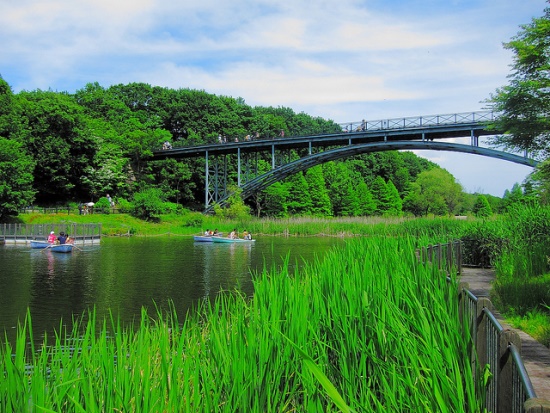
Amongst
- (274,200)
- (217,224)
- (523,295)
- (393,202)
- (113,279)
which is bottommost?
(113,279)

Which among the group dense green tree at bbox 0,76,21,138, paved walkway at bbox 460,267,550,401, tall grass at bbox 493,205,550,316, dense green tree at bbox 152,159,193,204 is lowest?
paved walkway at bbox 460,267,550,401

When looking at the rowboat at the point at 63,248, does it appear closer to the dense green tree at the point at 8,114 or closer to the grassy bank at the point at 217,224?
the grassy bank at the point at 217,224

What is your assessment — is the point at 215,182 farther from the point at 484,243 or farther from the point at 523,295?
the point at 523,295

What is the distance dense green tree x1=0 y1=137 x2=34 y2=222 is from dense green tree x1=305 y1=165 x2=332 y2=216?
29947 millimetres

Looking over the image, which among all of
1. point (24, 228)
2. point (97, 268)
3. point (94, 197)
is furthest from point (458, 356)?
point (94, 197)

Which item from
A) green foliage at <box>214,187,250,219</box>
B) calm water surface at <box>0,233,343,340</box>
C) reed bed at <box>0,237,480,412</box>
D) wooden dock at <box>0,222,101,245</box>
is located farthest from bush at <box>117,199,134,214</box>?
reed bed at <box>0,237,480,412</box>

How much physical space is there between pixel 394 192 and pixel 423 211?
22.8 feet

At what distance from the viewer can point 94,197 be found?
49.8 metres

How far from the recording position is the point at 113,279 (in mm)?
15438

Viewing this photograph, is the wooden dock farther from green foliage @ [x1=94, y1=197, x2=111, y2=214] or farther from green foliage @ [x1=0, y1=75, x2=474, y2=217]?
green foliage @ [x1=94, y1=197, x2=111, y2=214]

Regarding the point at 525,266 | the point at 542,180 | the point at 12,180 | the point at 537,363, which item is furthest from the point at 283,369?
the point at 12,180

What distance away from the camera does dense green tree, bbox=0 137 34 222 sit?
34.3m

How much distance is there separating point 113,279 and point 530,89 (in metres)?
12.0

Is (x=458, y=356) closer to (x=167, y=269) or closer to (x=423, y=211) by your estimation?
(x=167, y=269)
